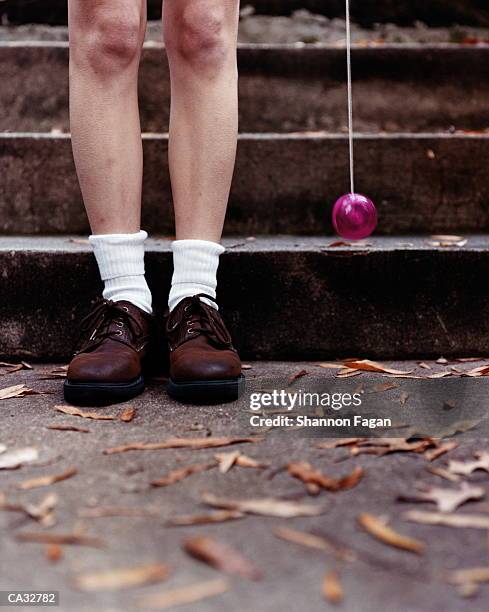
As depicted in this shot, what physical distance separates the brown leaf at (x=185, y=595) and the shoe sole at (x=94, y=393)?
30.3 inches

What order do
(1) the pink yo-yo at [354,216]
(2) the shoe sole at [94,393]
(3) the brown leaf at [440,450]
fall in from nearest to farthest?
(3) the brown leaf at [440,450] → (2) the shoe sole at [94,393] → (1) the pink yo-yo at [354,216]

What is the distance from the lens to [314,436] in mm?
1463

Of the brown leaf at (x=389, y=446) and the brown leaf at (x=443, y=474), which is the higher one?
the brown leaf at (x=389, y=446)

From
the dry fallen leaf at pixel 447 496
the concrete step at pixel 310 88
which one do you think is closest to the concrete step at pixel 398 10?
the concrete step at pixel 310 88

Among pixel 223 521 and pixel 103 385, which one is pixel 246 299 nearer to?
pixel 103 385

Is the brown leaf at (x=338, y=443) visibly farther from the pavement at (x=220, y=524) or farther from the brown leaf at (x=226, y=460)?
the brown leaf at (x=226, y=460)

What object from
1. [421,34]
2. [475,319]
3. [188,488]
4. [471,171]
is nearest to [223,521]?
[188,488]

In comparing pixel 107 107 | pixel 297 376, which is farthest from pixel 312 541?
pixel 107 107

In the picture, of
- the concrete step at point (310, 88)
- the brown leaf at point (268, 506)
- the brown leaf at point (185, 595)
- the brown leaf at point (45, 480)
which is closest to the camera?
the brown leaf at point (185, 595)

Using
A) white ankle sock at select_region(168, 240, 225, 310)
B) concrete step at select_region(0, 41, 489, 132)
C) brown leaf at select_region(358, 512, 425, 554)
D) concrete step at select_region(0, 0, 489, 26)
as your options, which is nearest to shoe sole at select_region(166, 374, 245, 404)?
white ankle sock at select_region(168, 240, 225, 310)

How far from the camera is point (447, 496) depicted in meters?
1.18

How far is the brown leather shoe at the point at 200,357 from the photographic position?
65.2 inches

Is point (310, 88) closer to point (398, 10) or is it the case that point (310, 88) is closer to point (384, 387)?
point (398, 10)

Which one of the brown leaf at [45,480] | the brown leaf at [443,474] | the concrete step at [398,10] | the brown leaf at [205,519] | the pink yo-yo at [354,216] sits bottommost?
the brown leaf at [443,474]
